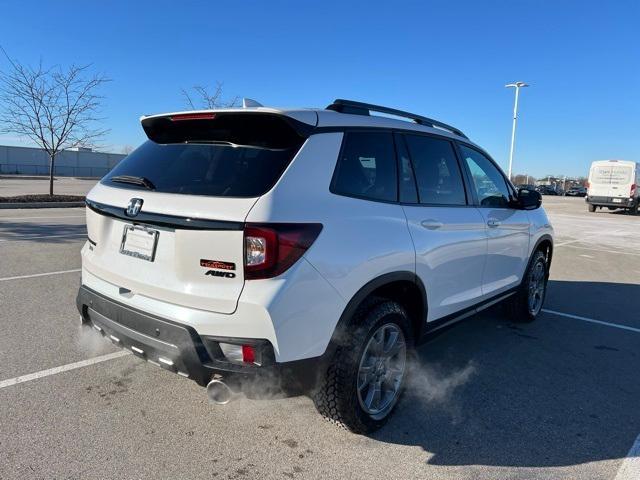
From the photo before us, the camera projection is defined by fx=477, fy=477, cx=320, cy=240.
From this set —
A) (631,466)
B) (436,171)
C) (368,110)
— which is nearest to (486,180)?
(436,171)

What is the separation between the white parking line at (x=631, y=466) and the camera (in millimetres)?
2605

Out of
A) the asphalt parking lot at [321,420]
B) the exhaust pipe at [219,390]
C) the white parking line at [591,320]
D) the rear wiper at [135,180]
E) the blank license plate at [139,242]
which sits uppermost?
the rear wiper at [135,180]

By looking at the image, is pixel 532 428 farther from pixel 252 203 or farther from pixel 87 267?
pixel 87 267

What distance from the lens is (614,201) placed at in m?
25.2

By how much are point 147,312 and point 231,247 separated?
65 cm

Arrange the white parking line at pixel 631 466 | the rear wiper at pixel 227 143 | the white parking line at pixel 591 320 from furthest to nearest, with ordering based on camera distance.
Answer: the white parking line at pixel 591 320 < the white parking line at pixel 631 466 < the rear wiper at pixel 227 143

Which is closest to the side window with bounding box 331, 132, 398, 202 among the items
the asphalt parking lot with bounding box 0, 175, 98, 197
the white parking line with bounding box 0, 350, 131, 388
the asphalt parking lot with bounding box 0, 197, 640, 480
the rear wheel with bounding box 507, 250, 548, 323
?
the asphalt parking lot with bounding box 0, 197, 640, 480

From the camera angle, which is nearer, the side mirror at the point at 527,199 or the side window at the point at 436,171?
the side window at the point at 436,171

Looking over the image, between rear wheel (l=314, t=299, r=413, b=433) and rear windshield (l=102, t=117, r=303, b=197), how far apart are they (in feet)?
3.23

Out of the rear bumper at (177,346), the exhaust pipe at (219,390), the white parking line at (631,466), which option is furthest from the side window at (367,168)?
the white parking line at (631,466)

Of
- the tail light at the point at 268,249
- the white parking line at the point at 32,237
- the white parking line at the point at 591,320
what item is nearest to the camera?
the tail light at the point at 268,249

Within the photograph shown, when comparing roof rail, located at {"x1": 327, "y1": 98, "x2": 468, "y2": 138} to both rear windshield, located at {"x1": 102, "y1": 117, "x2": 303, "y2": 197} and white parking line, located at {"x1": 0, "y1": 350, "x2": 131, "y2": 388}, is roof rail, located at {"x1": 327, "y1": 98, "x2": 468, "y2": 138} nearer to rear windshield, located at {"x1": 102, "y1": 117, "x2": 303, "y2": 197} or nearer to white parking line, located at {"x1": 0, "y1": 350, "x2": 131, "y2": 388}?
rear windshield, located at {"x1": 102, "y1": 117, "x2": 303, "y2": 197}

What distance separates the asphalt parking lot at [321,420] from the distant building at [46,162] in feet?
187

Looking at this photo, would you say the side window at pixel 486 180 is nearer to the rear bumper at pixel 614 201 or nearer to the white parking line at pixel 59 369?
the white parking line at pixel 59 369
